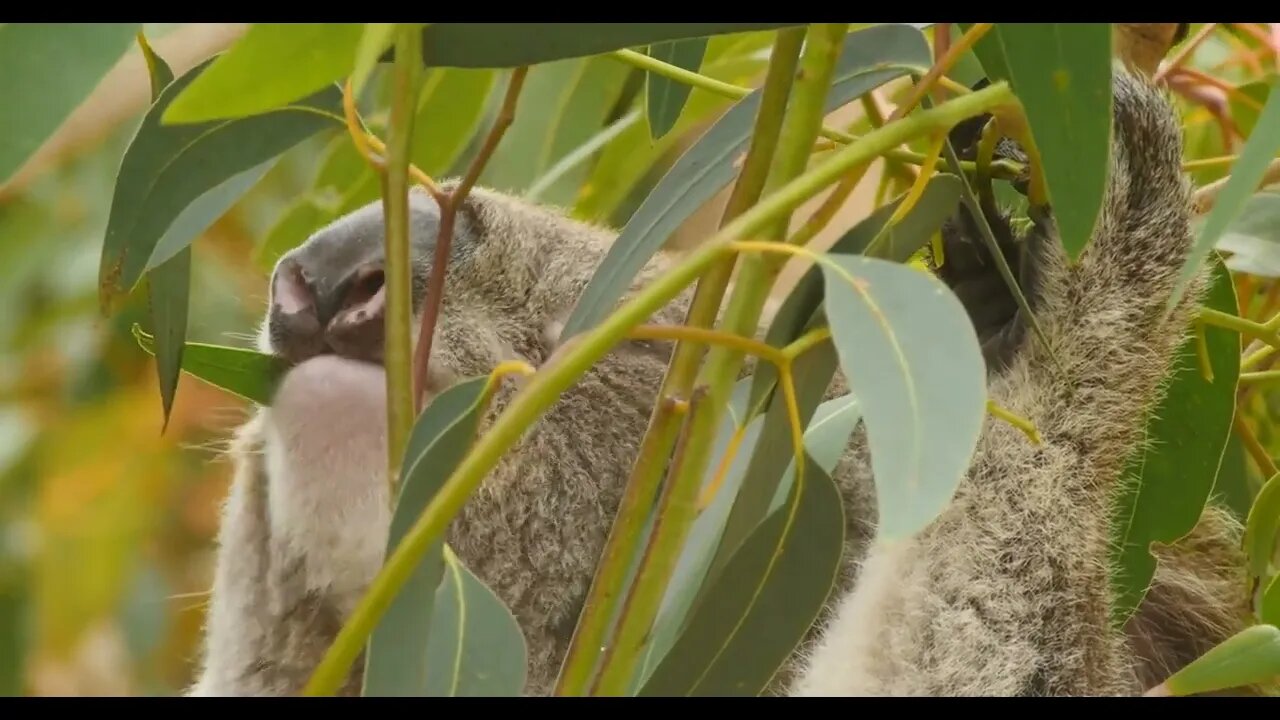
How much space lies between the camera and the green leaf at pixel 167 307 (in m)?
1.18

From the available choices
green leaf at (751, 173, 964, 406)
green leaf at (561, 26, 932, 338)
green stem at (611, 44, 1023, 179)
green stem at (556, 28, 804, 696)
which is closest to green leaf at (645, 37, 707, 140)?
green stem at (611, 44, 1023, 179)

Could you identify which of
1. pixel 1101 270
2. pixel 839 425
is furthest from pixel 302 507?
pixel 1101 270

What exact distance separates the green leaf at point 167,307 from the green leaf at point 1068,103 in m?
0.67

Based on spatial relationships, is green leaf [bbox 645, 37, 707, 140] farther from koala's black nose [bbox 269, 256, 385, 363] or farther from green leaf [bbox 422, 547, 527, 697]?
green leaf [bbox 422, 547, 527, 697]

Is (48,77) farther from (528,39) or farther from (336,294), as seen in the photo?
(336,294)

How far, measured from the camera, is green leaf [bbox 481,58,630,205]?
81.6 inches

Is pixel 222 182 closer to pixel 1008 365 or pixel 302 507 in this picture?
pixel 302 507

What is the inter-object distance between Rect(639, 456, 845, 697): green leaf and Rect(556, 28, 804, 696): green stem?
98 mm

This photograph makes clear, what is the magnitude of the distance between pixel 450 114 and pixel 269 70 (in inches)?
43.1

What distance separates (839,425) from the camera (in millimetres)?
1148

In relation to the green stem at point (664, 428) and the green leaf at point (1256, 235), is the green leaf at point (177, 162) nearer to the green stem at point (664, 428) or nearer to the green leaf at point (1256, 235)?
the green stem at point (664, 428)

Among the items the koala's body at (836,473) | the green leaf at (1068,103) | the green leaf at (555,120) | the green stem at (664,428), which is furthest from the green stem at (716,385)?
the green leaf at (555,120)

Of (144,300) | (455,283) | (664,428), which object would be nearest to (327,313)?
(455,283)

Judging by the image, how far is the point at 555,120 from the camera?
2.13 m
